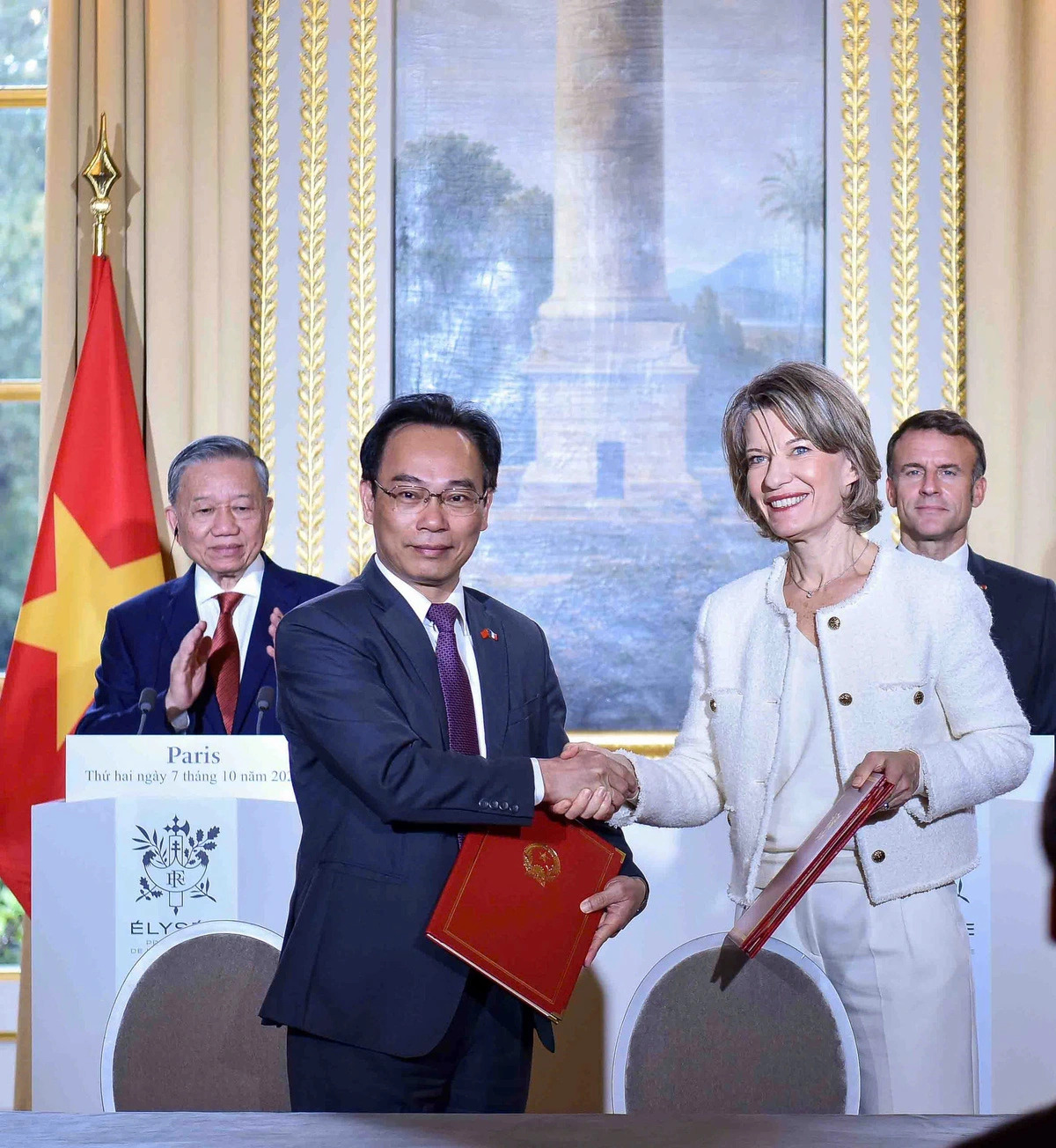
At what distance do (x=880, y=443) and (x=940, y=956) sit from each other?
2863 millimetres

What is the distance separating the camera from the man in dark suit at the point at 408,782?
6.86ft

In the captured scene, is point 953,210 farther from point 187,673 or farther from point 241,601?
point 187,673

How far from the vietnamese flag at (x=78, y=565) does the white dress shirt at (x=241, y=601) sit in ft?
2.41

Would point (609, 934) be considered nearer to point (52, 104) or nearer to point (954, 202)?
point (954, 202)

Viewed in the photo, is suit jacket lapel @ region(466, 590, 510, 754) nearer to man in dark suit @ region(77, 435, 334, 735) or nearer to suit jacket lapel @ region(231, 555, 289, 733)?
man in dark suit @ region(77, 435, 334, 735)

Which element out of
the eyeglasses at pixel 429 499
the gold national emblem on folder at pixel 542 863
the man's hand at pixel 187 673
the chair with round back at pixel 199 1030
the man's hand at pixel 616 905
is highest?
the eyeglasses at pixel 429 499

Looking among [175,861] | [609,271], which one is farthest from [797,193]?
[175,861]

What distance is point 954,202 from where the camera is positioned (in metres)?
4.85

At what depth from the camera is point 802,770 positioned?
2.27 m

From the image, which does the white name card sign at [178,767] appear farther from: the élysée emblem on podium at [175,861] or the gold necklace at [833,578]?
the gold necklace at [833,578]

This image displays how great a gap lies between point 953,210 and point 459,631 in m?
3.29

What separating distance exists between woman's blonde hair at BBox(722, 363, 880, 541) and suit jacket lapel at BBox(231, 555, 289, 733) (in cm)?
168

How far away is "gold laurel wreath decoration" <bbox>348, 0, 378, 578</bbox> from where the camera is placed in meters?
4.84

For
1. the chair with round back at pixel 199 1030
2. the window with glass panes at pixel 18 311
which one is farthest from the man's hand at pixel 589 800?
the window with glass panes at pixel 18 311
